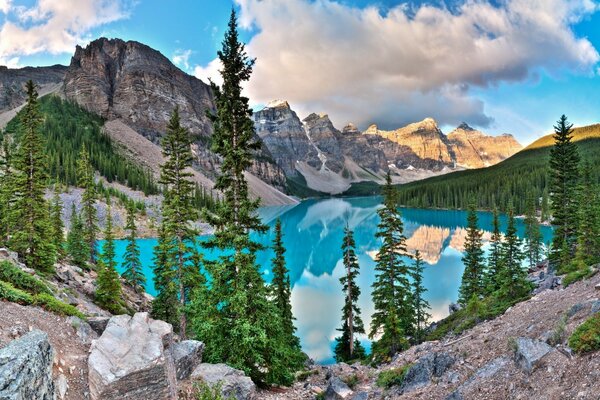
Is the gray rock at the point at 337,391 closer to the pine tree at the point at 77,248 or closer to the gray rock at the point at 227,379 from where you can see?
the gray rock at the point at 227,379

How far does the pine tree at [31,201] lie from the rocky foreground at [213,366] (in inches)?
634

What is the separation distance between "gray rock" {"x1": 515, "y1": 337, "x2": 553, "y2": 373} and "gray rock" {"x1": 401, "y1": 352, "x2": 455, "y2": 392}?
312 centimetres

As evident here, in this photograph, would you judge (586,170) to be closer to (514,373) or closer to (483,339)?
(483,339)

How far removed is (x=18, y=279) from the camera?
1377cm

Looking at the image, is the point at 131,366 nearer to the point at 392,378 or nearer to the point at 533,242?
the point at 392,378

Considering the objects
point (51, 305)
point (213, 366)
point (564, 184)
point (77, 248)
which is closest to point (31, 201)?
point (77, 248)

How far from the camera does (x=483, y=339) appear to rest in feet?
44.4

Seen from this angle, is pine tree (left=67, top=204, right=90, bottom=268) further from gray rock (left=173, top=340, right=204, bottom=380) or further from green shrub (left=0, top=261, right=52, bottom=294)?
gray rock (left=173, top=340, right=204, bottom=380)

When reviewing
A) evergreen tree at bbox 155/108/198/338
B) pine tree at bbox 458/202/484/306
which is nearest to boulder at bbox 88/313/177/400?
evergreen tree at bbox 155/108/198/338

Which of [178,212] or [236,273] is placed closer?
[236,273]

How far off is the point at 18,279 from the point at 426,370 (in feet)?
53.9

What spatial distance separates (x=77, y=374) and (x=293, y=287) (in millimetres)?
46642

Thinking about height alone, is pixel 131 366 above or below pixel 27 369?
below

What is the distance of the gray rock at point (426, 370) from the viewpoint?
12352 millimetres
